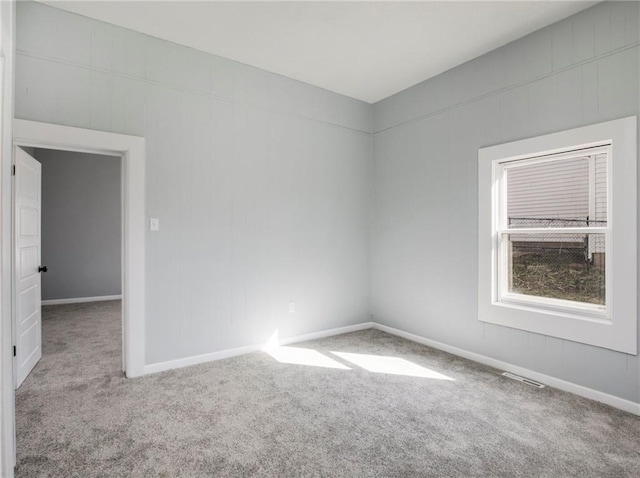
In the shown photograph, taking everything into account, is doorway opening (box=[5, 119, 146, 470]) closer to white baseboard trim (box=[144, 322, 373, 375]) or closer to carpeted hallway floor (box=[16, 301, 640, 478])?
white baseboard trim (box=[144, 322, 373, 375])

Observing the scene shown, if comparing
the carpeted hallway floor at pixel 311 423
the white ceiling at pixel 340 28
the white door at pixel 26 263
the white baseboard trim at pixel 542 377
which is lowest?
the carpeted hallway floor at pixel 311 423

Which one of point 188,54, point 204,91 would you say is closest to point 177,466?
point 204,91

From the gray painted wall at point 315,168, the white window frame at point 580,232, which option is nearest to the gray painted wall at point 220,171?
the gray painted wall at point 315,168

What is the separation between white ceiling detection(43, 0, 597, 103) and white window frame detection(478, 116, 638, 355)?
0.96m

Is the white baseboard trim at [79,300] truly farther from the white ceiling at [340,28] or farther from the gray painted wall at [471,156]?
the white ceiling at [340,28]

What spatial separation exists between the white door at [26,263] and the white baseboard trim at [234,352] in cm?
102

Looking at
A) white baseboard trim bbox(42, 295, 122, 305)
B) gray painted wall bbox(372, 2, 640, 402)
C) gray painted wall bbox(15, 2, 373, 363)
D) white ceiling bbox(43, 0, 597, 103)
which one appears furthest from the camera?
white baseboard trim bbox(42, 295, 122, 305)

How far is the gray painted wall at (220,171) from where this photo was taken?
9.20 ft

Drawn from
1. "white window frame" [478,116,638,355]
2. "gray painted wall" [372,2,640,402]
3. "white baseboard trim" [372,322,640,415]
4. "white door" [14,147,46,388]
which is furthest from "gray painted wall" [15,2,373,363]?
"white window frame" [478,116,638,355]

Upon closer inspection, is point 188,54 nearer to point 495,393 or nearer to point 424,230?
point 424,230

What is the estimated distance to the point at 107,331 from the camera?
4.51 metres

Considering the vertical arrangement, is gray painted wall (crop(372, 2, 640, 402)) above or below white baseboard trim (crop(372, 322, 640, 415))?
above

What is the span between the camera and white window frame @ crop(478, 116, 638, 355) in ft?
8.04

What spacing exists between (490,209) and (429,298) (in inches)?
46.5
